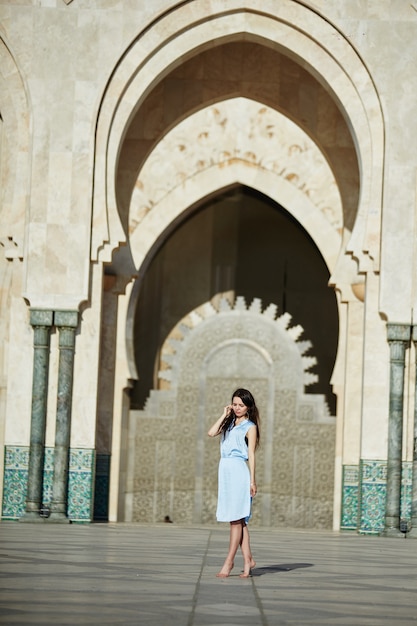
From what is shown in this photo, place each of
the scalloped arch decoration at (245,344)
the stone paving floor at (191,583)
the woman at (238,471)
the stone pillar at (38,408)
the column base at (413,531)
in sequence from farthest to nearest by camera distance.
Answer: the scalloped arch decoration at (245,344) → the stone pillar at (38,408) → the column base at (413,531) → the woman at (238,471) → the stone paving floor at (191,583)

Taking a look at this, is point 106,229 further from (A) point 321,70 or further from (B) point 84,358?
(A) point 321,70

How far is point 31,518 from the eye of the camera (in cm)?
1071

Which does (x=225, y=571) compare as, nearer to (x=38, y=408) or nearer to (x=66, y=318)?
(x=38, y=408)

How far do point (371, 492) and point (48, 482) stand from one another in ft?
9.05

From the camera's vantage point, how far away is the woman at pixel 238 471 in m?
6.30

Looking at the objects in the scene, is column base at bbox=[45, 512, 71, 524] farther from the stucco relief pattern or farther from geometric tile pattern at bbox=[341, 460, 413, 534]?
the stucco relief pattern

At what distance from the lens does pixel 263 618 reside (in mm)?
4484

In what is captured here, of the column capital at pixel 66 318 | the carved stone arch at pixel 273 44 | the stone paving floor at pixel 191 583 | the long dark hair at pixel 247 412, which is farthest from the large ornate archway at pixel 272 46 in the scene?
the long dark hair at pixel 247 412

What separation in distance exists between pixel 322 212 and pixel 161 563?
7069 mm

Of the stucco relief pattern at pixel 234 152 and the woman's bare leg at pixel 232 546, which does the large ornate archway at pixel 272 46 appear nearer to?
the stucco relief pattern at pixel 234 152

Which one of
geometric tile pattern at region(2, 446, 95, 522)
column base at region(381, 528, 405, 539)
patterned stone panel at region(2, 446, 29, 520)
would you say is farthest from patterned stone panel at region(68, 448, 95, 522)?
column base at region(381, 528, 405, 539)

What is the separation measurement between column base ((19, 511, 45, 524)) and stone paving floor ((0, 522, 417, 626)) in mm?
1754

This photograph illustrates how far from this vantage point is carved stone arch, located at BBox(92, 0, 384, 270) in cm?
1095

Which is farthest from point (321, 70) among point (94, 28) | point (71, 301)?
point (71, 301)
